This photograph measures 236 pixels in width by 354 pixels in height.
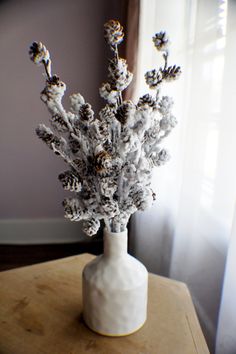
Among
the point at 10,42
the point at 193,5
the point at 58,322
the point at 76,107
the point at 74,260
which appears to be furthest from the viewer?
the point at 10,42

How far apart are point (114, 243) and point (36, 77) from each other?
1.84m

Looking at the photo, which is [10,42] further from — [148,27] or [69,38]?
[148,27]

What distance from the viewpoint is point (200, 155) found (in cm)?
117

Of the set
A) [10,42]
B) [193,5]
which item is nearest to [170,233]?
[193,5]

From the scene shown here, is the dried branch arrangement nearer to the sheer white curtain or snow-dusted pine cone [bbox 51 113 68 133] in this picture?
snow-dusted pine cone [bbox 51 113 68 133]

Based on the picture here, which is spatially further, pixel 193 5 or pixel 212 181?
pixel 193 5

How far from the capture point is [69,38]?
213 cm

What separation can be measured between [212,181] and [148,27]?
0.89 meters

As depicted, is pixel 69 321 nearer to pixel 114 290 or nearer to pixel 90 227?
pixel 114 290

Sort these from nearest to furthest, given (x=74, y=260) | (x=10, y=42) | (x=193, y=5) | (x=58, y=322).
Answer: (x=58, y=322), (x=74, y=260), (x=193, y=5), (x=10, y=42)

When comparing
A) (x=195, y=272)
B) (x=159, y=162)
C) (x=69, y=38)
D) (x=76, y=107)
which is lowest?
(x=195, y=272)

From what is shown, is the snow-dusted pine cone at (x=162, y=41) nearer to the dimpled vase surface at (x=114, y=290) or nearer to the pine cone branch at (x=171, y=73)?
the pine cone branch at (x=171, y=73)

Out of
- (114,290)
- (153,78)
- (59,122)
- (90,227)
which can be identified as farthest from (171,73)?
(114,290)

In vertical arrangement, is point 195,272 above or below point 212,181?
below
